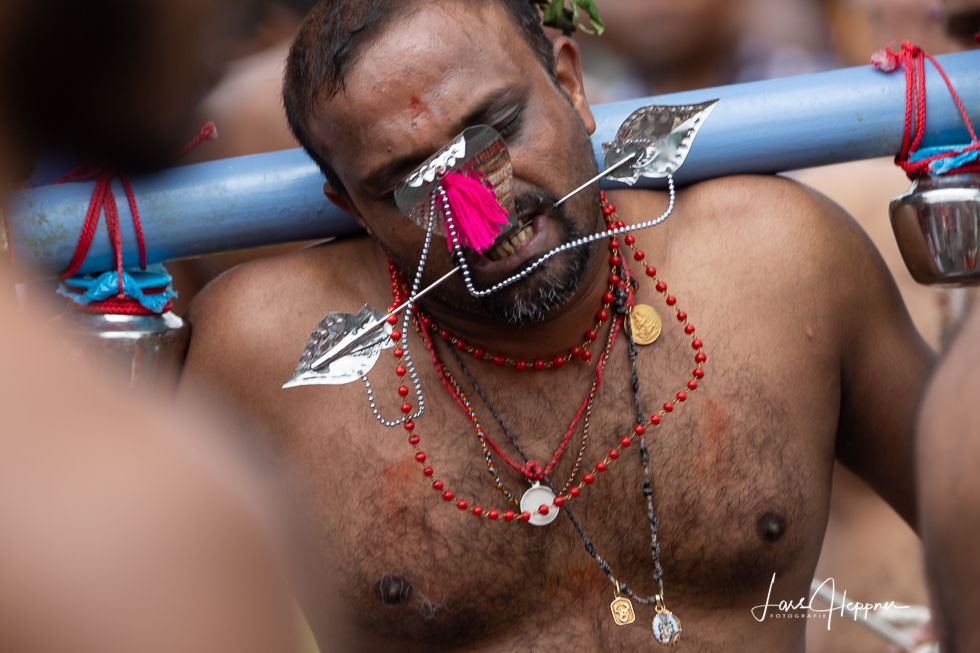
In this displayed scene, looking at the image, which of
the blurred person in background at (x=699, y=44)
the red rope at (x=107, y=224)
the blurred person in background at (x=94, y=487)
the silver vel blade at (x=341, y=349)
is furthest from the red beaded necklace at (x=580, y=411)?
the blurred person in background at (x=699, y=44)

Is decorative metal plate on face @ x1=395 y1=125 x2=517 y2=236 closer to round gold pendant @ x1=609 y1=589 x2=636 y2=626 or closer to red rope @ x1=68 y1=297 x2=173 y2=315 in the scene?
red rope @ x1=68 y1=297 x2=173 y2=315

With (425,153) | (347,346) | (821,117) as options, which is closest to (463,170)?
(425,153)

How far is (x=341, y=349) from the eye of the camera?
5.24 ft

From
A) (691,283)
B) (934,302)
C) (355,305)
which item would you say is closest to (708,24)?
(934,302)

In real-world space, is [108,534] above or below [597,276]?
above

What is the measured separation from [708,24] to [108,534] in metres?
4.09

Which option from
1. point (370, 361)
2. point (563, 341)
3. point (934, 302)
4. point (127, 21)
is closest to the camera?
point (127, 21)

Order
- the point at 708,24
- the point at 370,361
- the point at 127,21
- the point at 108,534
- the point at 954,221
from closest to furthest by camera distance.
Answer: the point at 108,534 < the point at 127,21 < the point at 370,361 < the point at 954,221 < the point at 708,24

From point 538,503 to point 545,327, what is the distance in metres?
0.39

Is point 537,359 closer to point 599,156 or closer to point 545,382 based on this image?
point 545,382

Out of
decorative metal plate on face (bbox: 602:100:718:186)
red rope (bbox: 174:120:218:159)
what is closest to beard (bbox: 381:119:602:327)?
decorative metal plate on face (bbox: 602:100:718:186)

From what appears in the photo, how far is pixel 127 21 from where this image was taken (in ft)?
2.27

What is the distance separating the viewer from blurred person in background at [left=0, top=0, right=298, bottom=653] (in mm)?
555

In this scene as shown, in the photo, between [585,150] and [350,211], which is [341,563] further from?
[585,150]
